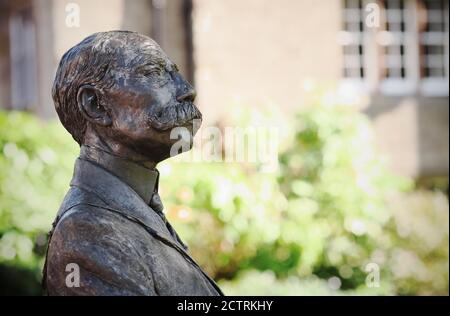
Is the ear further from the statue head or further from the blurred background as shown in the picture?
the blurred background

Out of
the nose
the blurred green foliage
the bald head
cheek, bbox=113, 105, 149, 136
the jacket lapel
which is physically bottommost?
the blurred green foliage

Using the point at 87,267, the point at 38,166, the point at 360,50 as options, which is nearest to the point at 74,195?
the point at 87,267

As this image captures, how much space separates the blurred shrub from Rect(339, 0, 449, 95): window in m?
A: 7.20

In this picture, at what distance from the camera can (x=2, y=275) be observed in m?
8.69

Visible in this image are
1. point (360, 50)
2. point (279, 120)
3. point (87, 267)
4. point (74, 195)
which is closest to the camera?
point (87, 267)

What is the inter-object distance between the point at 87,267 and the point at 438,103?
14.3 m

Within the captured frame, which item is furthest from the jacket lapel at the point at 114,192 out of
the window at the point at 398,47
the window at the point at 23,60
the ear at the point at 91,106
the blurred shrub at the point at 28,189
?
the window at the point at 23,60

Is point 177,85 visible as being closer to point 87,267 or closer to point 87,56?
point 87,56

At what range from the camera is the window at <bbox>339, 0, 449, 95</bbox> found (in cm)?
1548

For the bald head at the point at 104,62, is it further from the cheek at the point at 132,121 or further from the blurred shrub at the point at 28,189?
the blurred shrub at the point at 28,189

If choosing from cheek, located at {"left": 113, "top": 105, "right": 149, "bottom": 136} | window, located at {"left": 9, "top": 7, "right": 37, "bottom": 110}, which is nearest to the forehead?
cheek, located at {"left": 113, "top": 105, "right": 149, "bottom": 136}

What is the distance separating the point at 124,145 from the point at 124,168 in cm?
7

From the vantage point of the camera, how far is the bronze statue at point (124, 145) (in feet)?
7.61

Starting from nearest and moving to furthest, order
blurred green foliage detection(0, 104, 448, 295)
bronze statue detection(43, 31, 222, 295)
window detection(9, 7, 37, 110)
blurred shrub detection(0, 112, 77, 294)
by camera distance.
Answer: bronze statue detection(43, 31, 222, 295)
blurred shrub detection(0, 112, 77, 294)
blurred green foliage detection(0, 104, 448, 295)
window detection(9, 7, 37, 110)
